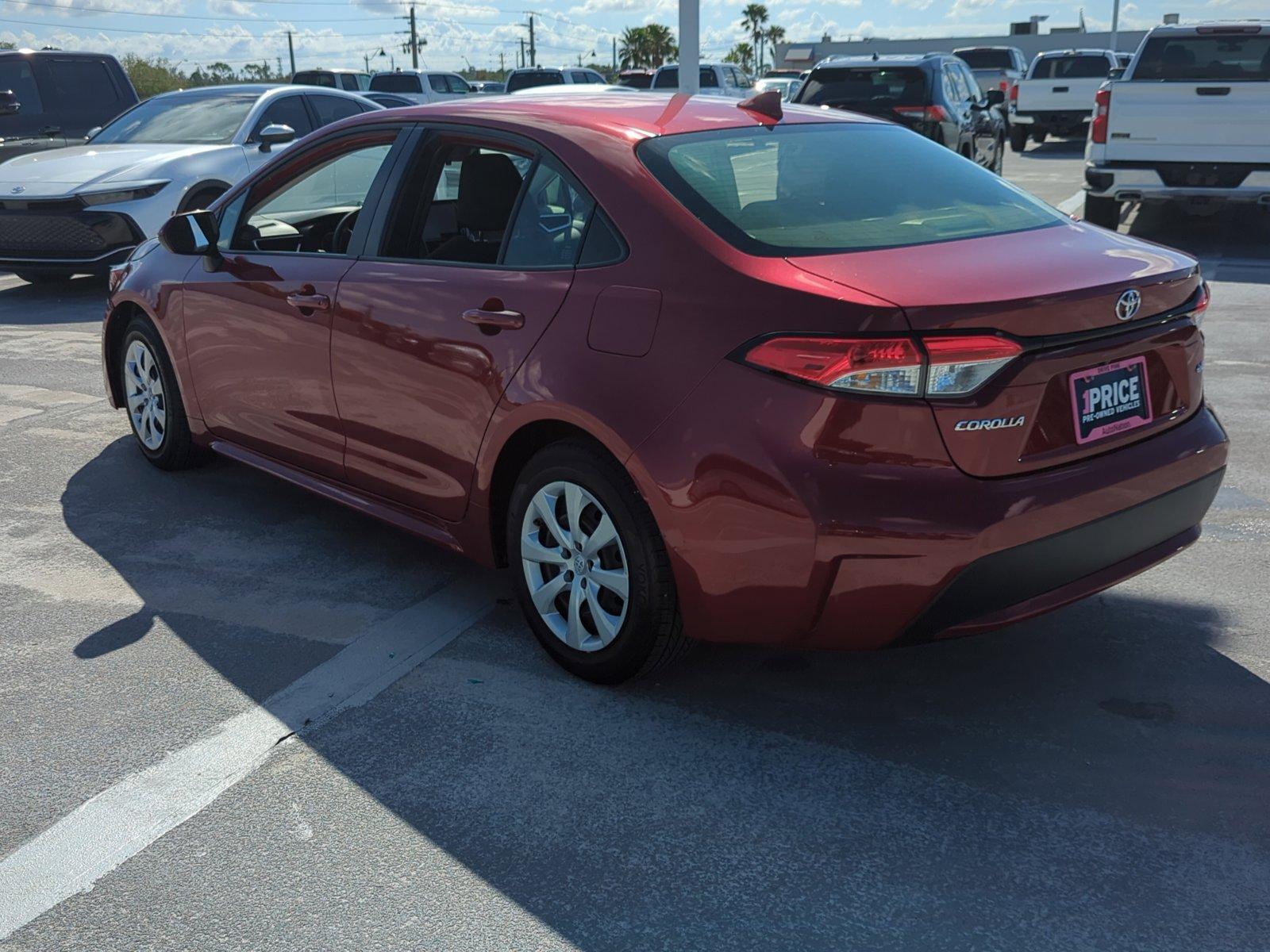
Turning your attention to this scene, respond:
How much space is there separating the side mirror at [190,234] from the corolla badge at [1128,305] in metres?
3.39

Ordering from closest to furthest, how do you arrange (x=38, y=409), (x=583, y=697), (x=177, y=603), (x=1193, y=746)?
(x=1193, y=746), (x=583, y=697), (x=177, y=603), (x=38, y=409)

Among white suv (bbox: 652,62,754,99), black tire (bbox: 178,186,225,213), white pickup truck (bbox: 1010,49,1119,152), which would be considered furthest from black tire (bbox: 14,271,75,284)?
white pickup truck (bbox: 1010,49,1119,152)

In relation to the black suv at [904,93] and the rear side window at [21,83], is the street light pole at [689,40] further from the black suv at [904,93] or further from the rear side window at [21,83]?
the rear side window at [21,83]

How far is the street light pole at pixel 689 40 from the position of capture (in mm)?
10609

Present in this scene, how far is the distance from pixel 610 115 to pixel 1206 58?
10.0 metres

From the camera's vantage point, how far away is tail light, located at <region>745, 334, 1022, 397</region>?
2.91 metres

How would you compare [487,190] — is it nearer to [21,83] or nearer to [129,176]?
[129,176]

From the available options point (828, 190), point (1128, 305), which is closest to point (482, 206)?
point (828, 190)

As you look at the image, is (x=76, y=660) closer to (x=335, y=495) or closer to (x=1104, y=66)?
(x=335, y=495)

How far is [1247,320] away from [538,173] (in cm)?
654

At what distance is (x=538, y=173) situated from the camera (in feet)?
12.5

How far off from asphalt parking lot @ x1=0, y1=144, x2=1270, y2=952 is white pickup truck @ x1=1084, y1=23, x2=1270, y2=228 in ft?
24.6

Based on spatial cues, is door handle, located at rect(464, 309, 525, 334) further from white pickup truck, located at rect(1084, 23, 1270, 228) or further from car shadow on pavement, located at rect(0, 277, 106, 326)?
white pickup truck, located at rect(1084, 23, 1270, 228)

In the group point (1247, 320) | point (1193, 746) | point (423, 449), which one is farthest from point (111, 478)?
point (1247, 320)
